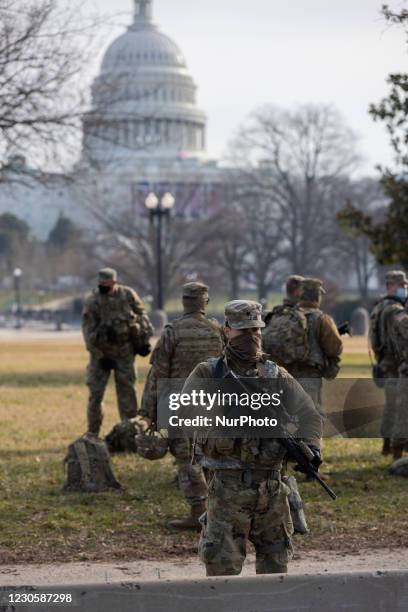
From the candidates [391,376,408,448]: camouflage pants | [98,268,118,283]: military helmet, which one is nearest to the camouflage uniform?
[98,268,118,283]: military helmet

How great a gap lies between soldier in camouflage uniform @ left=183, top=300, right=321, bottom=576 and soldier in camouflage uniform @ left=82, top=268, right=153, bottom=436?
7428mm

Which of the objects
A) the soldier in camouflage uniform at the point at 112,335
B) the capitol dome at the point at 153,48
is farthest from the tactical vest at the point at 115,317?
the capitol dome at the point at 153,48

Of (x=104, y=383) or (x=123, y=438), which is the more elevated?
(x=104, y=383)

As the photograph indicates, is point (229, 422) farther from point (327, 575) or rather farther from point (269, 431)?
point (327, 575)

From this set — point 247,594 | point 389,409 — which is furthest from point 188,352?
point 247,594

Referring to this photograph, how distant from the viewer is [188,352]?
980cm

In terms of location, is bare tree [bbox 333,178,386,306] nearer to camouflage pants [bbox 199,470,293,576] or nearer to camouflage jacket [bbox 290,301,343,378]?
camouflage jacket [bbox 290,301,343,378]

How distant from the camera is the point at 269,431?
6.34 meters

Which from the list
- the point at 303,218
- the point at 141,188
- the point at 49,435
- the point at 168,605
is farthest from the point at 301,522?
the point at 141,188

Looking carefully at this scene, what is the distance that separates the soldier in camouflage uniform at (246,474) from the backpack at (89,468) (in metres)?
5.16

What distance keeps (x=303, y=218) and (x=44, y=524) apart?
6410 cm

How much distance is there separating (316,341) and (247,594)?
6.00 metres

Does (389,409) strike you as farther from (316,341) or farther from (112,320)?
(112,320)

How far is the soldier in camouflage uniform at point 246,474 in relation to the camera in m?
6.38
